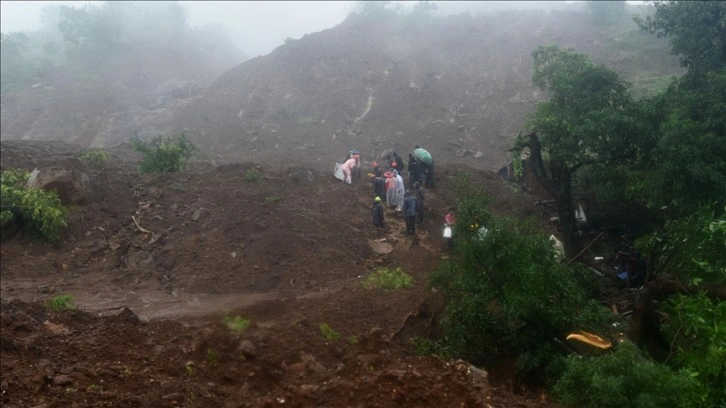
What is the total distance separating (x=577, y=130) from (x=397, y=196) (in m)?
5.18

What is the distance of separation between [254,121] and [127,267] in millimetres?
Answer: 18454

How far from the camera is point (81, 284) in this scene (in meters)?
11.0

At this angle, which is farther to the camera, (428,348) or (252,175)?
(252,175)

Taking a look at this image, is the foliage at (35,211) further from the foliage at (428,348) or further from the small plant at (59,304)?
the foliage at (428,348)

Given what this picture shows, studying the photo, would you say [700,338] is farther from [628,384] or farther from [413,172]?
[413,172]

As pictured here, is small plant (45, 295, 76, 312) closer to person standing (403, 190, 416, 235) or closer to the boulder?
the boulder

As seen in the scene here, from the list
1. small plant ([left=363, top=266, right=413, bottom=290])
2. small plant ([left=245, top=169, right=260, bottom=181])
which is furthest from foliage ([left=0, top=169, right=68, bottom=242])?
small plant ([left=363, top=266, right=413, bottom=290])

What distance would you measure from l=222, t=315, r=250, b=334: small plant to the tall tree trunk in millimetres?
6796

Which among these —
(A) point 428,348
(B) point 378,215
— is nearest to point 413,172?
(B) point 378,215

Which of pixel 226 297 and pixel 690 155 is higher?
pixel 690 155

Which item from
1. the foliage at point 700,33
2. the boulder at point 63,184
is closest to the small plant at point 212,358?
the boulder at point 63,184

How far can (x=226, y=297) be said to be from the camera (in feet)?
34.5

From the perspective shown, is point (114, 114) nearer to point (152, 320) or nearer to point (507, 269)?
point (152, 320)

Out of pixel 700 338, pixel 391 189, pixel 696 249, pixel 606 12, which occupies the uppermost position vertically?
pixel 606 12
